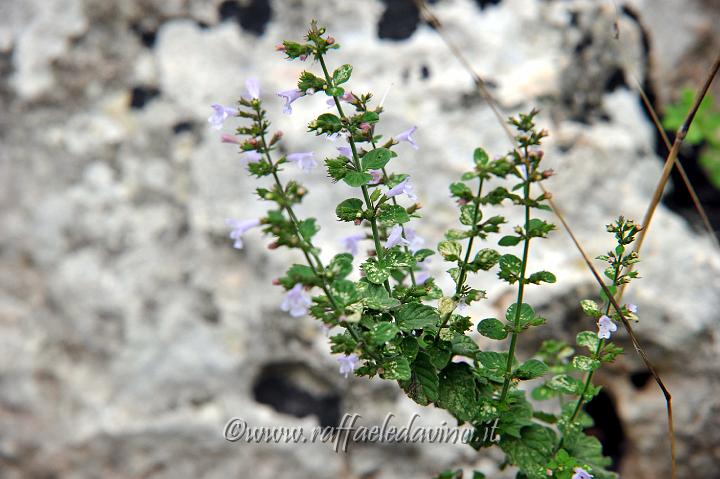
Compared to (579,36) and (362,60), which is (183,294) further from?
(579,36)

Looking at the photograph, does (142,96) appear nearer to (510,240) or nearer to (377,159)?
(377,159)

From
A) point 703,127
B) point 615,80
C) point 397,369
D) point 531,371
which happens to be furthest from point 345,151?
point 703,127

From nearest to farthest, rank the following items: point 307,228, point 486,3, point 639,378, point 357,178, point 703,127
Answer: point 307,228 → point 357,178 → point 639,378 → point 486,3 → point 703,127

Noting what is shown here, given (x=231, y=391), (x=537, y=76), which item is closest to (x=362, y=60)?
(x=537, y=76)

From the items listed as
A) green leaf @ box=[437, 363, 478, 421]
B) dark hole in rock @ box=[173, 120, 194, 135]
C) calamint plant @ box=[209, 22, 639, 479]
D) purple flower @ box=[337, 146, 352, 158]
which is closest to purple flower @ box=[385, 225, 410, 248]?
calamint plant @ box=[209, 22, 639, 479]

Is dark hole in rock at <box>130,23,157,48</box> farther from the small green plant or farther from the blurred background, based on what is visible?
the small green plant

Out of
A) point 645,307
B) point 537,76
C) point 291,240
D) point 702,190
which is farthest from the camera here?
point 702,190

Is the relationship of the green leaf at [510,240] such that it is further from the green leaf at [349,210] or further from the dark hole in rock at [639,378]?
the dark hole in rock at [639,378]
